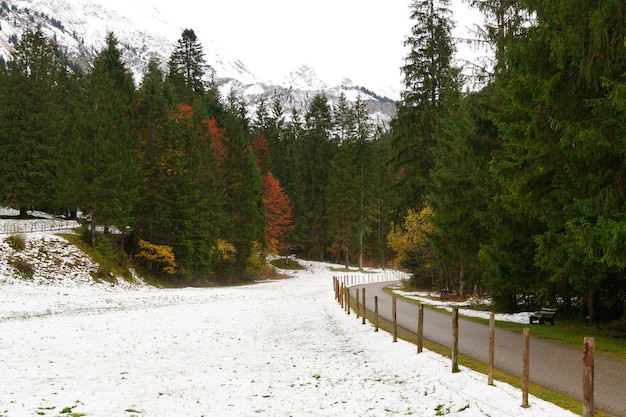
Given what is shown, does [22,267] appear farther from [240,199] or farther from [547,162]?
[547,162]

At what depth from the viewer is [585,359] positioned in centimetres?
645

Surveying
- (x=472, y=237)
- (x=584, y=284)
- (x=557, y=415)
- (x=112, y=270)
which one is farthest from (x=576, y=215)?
(x=112, y=270)

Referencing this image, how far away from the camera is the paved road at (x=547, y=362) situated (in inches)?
331

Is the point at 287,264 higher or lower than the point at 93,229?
lower

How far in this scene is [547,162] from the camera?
1263 cm

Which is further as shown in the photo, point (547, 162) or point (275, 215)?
point (275, 215)

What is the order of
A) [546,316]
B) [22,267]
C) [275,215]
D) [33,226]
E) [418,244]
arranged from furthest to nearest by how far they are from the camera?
[275,215], [33,226], [418,244], [22,267], [546,316]

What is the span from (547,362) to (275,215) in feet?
183

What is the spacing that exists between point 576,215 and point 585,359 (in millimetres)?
6783

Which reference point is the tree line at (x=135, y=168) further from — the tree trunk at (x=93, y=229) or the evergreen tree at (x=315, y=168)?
the evergreen tree at (x=315, y=168)

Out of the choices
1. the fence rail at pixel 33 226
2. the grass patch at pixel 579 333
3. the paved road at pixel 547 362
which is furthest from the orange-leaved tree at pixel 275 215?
the paved road at pixel 547 362

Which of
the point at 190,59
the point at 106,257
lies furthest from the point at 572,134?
the point at 190,59

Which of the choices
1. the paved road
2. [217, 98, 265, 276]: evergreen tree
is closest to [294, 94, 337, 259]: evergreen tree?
[217, 98, 265, 276]: evergreen tree

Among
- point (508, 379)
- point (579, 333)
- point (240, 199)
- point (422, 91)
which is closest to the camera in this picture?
point (508, 379)
